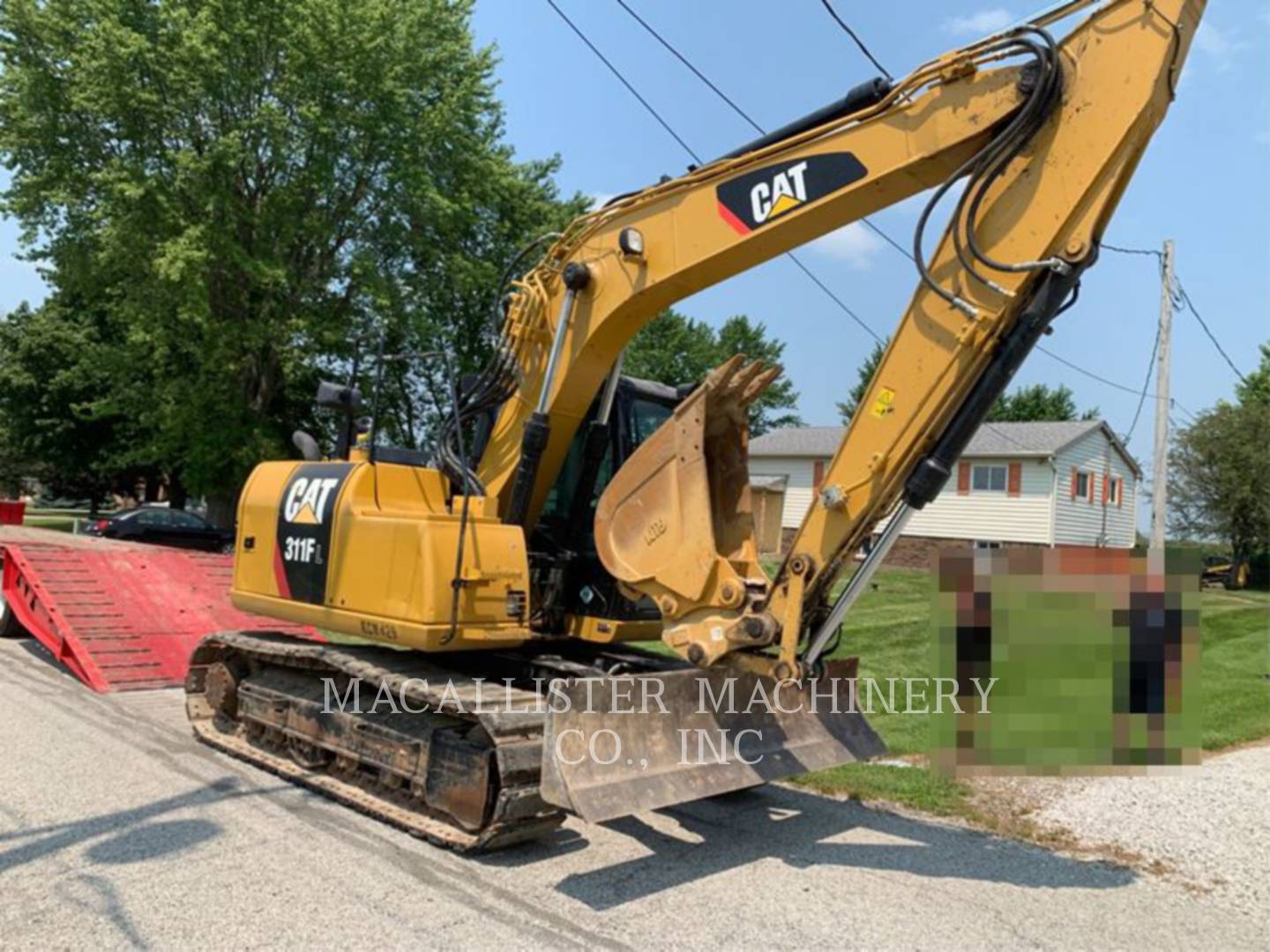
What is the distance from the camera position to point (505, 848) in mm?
5473

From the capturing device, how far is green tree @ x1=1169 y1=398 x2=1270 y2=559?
30.5 m

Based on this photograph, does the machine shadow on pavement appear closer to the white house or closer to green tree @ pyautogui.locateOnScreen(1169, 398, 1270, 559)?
the white house

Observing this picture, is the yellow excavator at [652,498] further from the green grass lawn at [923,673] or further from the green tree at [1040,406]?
the green tree at [1040,406]

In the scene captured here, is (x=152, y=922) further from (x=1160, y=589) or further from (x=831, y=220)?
(x=1160, y=589)

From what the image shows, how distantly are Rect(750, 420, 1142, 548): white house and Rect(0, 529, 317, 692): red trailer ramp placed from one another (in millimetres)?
18377

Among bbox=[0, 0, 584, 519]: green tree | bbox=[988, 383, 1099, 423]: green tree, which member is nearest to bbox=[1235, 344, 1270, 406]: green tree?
bbox=[988, 383, 1099, 423]: green tree

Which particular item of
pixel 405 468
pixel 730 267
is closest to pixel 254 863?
pixel 405 468

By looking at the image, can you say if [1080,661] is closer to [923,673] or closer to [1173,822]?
[1173,822]

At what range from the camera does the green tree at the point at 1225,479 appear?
3045 cm

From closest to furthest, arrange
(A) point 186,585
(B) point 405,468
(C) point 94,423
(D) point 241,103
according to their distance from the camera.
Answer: (B) point 405,468 < (A) point 186,585 < (D) point 241,103 < (C) point 94,423

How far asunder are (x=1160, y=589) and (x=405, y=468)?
14.9 ft

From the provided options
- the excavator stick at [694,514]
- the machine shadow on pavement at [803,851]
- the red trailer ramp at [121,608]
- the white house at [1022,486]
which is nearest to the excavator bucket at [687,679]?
the excavator stick at [694,514]

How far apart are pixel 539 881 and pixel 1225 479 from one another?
32.2m

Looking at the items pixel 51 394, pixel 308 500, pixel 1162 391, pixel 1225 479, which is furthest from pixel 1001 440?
pixel 51 394
